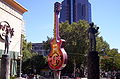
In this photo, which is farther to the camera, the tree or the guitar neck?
the tree

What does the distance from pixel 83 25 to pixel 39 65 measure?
18.2m

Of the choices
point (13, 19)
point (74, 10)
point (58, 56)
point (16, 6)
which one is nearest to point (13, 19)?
point (13, 19)

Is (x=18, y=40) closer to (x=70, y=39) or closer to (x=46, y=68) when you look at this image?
(x=70, y=39)

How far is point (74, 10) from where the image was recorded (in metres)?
116

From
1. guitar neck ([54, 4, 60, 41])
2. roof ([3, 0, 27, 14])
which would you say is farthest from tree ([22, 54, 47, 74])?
roof ([3, 0, 27, 14])

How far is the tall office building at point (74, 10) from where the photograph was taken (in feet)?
359

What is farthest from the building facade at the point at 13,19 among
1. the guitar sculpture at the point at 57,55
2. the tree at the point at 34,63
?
the tree at the point at 34,63

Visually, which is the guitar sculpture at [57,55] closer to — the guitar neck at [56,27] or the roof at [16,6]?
the guitar neck at [56,27]

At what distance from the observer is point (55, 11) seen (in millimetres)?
35188

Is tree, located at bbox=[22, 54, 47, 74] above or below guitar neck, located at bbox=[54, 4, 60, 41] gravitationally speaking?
below

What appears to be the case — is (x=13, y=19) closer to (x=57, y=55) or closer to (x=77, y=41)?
(x=57, y=55)

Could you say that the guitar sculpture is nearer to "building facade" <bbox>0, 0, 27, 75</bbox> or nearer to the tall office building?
"building facade" <bbox>0, 0, 27, 75</bbox>

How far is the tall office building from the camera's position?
359 feet

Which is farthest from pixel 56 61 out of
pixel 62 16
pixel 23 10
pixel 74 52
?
pixel 62 16
